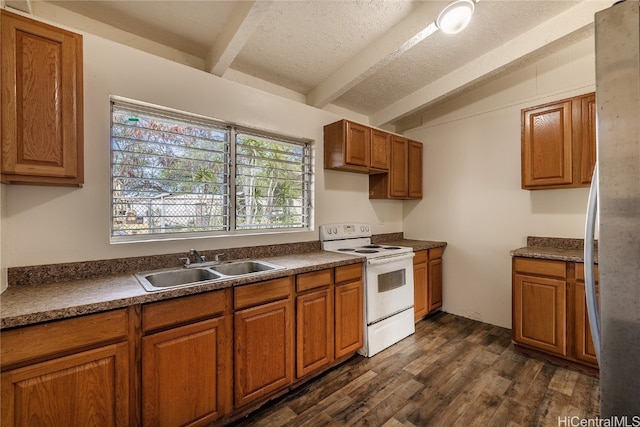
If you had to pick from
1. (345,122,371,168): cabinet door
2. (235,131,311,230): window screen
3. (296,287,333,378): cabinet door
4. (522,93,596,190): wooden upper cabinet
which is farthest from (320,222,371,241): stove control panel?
(522,93,596,190): wooden upper cabinet

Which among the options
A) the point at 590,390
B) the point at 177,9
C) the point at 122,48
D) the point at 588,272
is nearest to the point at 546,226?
the point at 590,390

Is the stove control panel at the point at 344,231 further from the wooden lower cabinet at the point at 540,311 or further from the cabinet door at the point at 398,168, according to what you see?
the wooden lower cabinet at the point at 540,311

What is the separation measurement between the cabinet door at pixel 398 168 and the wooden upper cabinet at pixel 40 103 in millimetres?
2894

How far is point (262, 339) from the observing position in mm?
1804

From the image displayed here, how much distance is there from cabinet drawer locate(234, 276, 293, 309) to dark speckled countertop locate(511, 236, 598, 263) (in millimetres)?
2119

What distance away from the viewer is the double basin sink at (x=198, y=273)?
1.78 meters

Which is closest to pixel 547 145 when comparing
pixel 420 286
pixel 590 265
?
pixel 420 286

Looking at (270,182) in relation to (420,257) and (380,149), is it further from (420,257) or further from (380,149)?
(420,257)

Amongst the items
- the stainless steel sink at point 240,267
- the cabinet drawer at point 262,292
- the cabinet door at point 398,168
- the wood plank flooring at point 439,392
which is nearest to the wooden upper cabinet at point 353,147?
the cabinet door at point 398,168

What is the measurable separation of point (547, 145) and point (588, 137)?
0.90ft

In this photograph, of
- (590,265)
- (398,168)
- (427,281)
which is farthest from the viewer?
(398,168)

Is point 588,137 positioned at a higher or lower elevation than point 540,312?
higher

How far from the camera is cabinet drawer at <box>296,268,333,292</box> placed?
2.02m

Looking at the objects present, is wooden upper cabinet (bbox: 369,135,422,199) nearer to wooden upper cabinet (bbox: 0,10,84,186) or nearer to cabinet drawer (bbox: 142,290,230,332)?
cabinet drawer (bbox: 142,290,230,332)
